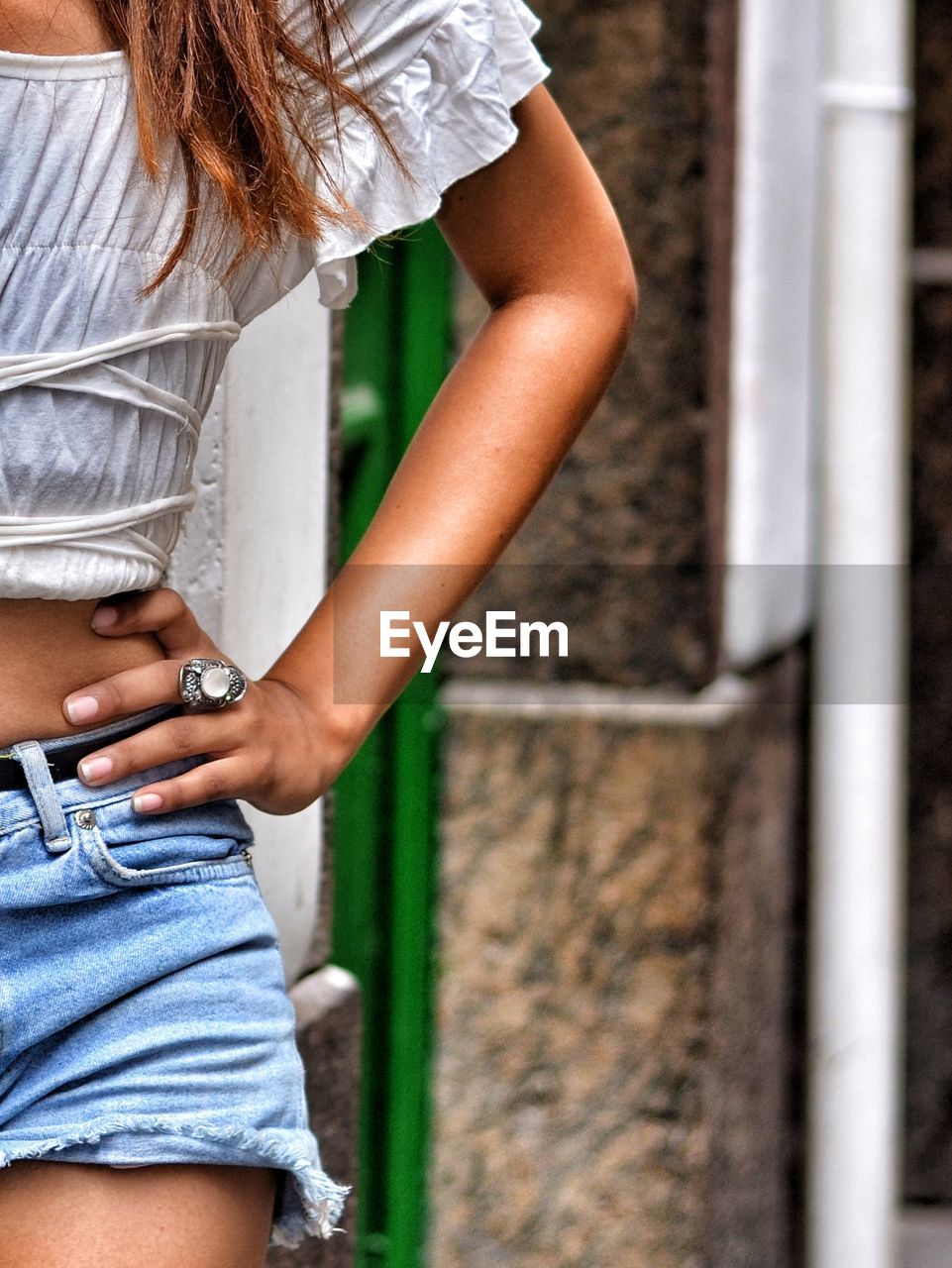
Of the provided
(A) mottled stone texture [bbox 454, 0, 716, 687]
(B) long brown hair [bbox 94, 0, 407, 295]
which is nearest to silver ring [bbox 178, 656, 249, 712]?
(B) long brown hair [bbox 94, 0, 407, 295]

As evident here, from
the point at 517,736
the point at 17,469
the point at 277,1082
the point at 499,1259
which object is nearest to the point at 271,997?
the point at 277,1082

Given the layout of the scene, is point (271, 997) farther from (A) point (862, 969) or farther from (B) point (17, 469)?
(A) point (862, 969)

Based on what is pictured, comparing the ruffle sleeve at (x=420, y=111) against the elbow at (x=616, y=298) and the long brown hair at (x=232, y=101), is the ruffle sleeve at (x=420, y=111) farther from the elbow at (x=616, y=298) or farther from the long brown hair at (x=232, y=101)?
the elbow at (x=616, y=298)

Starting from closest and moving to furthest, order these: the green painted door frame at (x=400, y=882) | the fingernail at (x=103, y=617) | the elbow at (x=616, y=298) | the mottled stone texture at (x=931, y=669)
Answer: the fingernail at (x=103, y=617), the elbow at (x=616, y=298), the green painted door frame at (x=400, y=882), the mottled stone texture at (x=931, y=669)

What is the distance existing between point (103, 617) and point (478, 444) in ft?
1.30

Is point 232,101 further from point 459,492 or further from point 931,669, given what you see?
point 931,669

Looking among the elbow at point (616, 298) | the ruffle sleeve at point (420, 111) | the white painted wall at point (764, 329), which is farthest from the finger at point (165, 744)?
the white painted wall at point (764, 329)

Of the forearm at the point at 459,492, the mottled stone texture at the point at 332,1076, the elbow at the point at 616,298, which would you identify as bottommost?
the mottled stone texture at the point at 332,1076

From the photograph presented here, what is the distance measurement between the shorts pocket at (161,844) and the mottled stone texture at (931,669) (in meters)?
3.11

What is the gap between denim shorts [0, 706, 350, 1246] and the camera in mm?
1093

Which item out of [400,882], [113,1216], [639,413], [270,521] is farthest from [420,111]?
[400,882]

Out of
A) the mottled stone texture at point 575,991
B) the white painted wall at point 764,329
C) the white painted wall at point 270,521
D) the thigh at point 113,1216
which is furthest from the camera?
the white painted wall at point 764,329

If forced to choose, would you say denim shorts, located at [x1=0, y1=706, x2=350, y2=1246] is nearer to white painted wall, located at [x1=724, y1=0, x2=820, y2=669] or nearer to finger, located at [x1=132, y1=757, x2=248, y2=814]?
finger, located at [x1=132, y1=757, x2=248, y2=814]

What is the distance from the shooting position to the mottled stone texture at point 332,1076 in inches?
83.3
